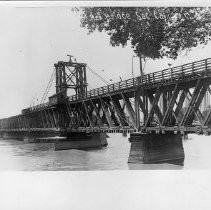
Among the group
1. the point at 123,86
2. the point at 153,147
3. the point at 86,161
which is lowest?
the point at 86,161

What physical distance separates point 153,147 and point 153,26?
41.6 feet

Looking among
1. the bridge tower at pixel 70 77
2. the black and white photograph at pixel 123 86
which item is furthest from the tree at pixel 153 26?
the bridge tower at pixel 70 77

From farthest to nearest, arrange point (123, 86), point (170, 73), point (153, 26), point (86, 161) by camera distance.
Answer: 1. point (86, 161)
2. point (123, 86)
3. point (170, 73)
4. point (153, 26)

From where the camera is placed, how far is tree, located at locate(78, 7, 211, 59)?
1844 centimetres

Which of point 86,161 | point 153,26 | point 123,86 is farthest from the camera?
point 86,161

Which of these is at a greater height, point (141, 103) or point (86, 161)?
point (141, 103)

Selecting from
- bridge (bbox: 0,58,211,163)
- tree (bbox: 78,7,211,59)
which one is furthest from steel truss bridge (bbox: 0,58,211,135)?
tree (bbox: 78,7,211,59)

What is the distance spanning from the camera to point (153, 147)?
29.2 m

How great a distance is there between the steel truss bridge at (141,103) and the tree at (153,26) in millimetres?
4052

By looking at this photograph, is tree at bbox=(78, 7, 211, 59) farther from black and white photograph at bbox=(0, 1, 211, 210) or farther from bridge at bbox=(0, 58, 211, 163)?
bridge at bbox=(0, 58, 211, 163)

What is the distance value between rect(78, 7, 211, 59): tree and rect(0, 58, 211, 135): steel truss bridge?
160 inches

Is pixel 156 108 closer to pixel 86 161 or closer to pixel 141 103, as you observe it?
pixel 141 103

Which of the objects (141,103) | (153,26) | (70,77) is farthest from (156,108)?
(70,77)

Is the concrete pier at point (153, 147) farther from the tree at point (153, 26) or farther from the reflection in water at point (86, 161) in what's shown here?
the tree at point (153, 26)
